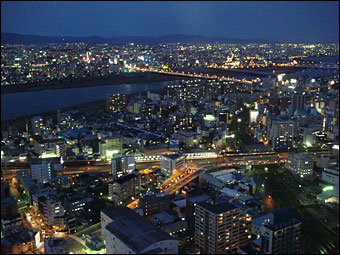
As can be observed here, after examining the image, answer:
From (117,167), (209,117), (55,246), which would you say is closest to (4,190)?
(55,246)

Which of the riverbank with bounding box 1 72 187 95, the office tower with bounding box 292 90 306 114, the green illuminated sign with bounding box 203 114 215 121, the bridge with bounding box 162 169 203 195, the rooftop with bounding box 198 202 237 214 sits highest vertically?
the riverbank with bounding box 1 72 187 95

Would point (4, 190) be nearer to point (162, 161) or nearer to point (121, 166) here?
point (121, 166)

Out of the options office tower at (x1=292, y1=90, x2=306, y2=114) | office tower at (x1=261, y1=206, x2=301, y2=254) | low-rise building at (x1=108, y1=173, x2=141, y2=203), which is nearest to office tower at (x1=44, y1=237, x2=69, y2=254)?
low-rise building at (x1=108, y1=173, x2=141, y2=203)

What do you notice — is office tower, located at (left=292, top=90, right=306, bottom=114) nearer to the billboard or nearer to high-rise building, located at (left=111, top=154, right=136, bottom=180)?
the billboard

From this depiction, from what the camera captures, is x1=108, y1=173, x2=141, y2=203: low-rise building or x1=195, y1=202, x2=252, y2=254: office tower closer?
x1=195, y1=202, x2=252, y2=254: office tower

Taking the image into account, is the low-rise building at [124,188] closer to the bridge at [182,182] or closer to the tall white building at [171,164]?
the bridge at [182,182]

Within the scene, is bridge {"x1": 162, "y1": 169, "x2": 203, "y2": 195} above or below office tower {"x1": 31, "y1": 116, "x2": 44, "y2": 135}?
below

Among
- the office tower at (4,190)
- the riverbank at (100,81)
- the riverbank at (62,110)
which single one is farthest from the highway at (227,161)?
the riverbank at (100,81)
